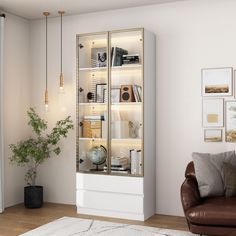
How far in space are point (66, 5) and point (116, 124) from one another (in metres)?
1.74

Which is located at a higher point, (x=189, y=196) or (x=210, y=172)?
(x=210, y=172)

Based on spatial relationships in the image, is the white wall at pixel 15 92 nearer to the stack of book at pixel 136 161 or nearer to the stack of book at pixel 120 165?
the stack of book at pixel 120 165

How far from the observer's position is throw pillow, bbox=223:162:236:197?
4355 millimetres

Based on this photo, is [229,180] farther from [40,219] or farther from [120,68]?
[40,219]

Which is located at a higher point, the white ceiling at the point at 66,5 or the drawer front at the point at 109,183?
the white ceiling at the point at 66,5

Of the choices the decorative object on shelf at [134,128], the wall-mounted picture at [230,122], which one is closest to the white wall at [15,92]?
the decorative object on shelf at [134,128]

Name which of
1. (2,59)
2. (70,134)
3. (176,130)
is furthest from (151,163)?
(2,59)

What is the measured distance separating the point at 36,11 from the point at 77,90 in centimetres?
133

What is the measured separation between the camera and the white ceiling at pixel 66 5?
17.3 ft

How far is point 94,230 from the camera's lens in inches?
180

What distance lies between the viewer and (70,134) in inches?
236

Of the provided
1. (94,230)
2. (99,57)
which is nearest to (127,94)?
(99,57)

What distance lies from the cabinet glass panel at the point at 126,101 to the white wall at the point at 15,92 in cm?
158

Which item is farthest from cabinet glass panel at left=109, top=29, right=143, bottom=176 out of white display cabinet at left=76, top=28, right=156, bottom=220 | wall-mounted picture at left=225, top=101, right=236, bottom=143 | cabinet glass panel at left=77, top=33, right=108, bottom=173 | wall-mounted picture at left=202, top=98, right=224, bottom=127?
wall-mounted picture at left=225, top=101, right=236, bottom=143
